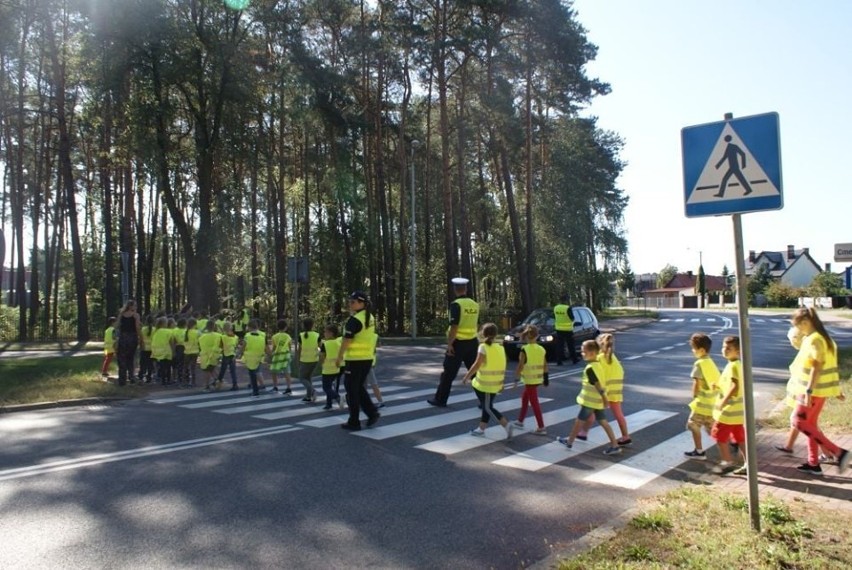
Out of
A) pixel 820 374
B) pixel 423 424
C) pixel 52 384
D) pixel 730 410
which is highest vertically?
pixel 820 374

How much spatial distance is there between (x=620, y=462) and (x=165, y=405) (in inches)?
316

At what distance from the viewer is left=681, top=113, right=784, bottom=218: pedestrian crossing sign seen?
430 centimetres

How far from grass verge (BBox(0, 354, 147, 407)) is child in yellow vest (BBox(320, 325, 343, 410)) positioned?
4.43 meters

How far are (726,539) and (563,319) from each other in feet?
42.4

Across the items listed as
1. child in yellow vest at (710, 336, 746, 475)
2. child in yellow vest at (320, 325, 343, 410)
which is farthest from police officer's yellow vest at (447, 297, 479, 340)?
child in yellow vest at (710, 336, 746, 475)

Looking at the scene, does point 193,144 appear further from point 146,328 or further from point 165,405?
point 165,405

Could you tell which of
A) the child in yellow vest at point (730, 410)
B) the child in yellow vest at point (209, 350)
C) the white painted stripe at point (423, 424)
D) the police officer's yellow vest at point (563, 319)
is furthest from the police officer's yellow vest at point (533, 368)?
the police officer's yellow vest at point (563, 319)

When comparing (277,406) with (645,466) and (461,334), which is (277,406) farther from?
(645,466)

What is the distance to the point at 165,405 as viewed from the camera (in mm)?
11328

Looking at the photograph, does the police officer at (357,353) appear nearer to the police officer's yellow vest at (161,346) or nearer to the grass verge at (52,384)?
the grass verge at (52,384)

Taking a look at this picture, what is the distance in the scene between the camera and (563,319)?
55.9 feet

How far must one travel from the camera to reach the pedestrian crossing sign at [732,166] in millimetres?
4301

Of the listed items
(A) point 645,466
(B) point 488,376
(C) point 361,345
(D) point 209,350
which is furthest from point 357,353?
(D) point 209,350

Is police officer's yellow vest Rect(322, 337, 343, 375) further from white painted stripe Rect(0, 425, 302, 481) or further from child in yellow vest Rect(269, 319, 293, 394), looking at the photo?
child in yellow vest Rect(269, 319, 293, 394)
